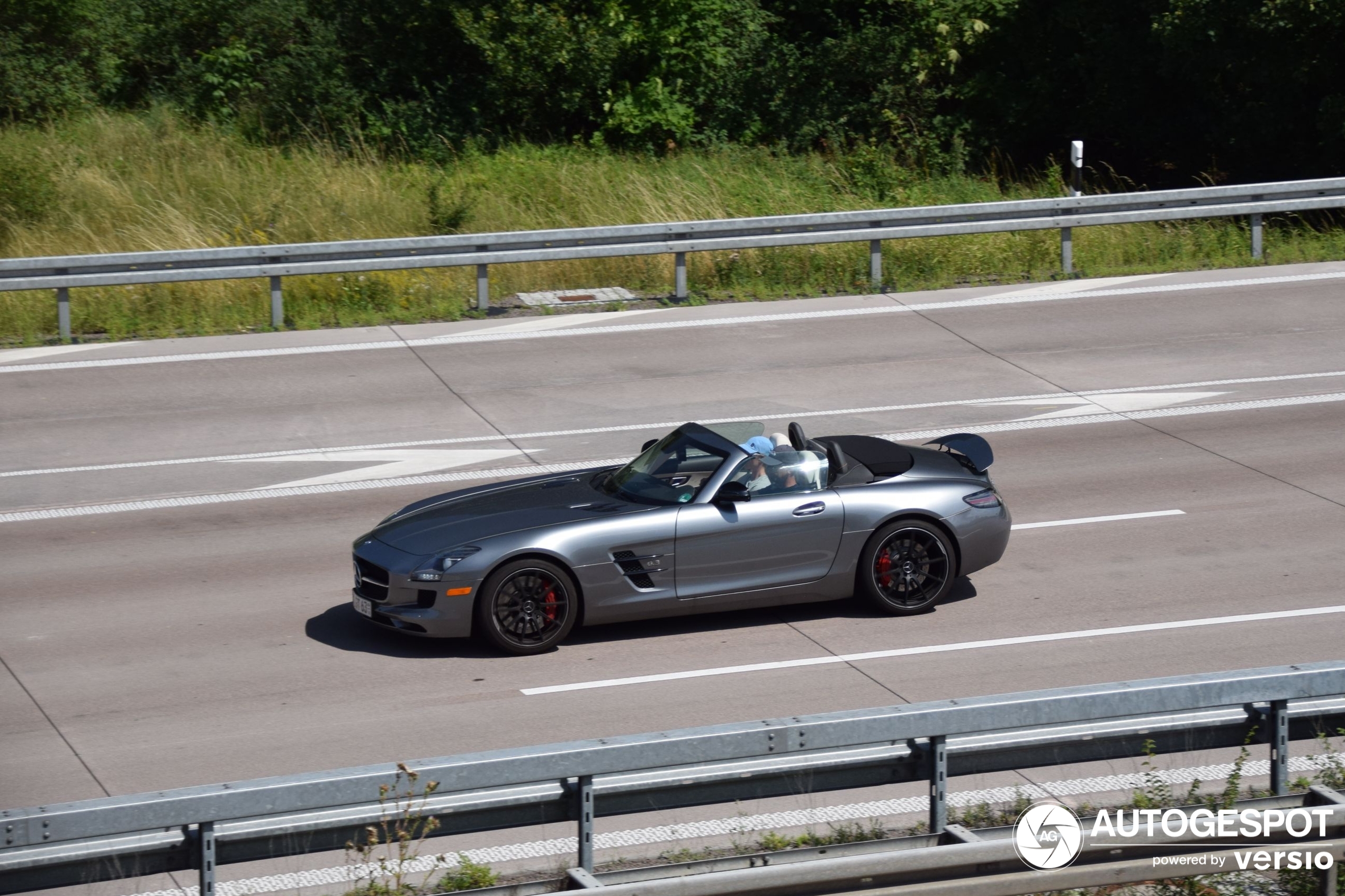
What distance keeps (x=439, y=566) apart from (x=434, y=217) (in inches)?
531

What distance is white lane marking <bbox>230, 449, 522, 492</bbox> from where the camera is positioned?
1317cm

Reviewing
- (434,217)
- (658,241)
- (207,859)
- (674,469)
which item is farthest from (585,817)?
(434,217)

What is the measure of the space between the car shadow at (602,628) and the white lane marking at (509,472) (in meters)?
2.46

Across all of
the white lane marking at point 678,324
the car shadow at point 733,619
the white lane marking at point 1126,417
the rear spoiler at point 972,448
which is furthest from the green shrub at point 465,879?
the white lane marking at point 678,324

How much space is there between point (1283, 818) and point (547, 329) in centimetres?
1238

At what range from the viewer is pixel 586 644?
9.73 meters

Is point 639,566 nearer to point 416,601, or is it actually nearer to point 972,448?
point 416,601

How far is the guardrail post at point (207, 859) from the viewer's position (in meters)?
5.40

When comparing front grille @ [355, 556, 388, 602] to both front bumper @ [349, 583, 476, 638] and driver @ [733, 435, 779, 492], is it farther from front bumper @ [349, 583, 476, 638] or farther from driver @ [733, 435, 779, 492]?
driver @ [733, 435, 779, 492]

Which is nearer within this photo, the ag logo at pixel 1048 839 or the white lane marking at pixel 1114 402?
the ag logo at pixel 1048 839

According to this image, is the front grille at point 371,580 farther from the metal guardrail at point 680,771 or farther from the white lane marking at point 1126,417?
the white lane marking at point 1126,417

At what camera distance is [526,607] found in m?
9.48

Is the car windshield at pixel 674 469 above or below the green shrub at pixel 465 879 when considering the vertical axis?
above

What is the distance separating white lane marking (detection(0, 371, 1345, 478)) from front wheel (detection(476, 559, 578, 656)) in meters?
4.66
